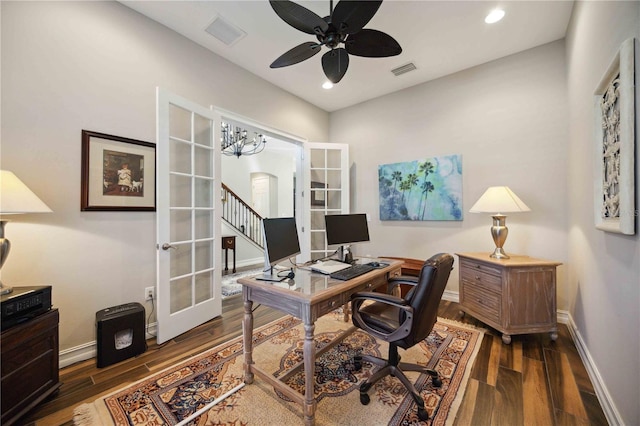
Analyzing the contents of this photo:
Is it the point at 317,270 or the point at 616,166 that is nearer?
the point at 616,166

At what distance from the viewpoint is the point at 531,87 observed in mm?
2934

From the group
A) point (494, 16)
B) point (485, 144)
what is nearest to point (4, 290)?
point (494, 16)

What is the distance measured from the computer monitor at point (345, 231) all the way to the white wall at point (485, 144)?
159 centimetres

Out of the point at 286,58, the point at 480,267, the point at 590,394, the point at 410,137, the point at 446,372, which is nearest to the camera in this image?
the point at 590,394

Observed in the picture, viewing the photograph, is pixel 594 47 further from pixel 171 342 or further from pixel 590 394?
pixel 171 342

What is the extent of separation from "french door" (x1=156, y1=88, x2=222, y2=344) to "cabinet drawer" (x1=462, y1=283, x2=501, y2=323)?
2.83 metres

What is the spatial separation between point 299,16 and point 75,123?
1992mm

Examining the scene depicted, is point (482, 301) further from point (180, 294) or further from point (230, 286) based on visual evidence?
point (230, 286)

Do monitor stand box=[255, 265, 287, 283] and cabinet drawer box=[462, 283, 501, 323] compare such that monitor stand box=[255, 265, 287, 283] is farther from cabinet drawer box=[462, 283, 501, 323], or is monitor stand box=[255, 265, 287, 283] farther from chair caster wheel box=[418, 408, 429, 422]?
cabinet drawer box=[462, 283, 501, 323]

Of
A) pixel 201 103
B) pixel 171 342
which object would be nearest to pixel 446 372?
pixel 171 342

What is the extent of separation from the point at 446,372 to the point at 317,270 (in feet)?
4.12

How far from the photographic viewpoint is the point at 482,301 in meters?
2.61

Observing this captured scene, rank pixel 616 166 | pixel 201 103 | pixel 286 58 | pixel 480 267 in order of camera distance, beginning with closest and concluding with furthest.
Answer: pixel 616 166
pixel 286 58
pixel 480 267
pixel 201 103

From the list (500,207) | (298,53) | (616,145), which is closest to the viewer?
(616,145)
